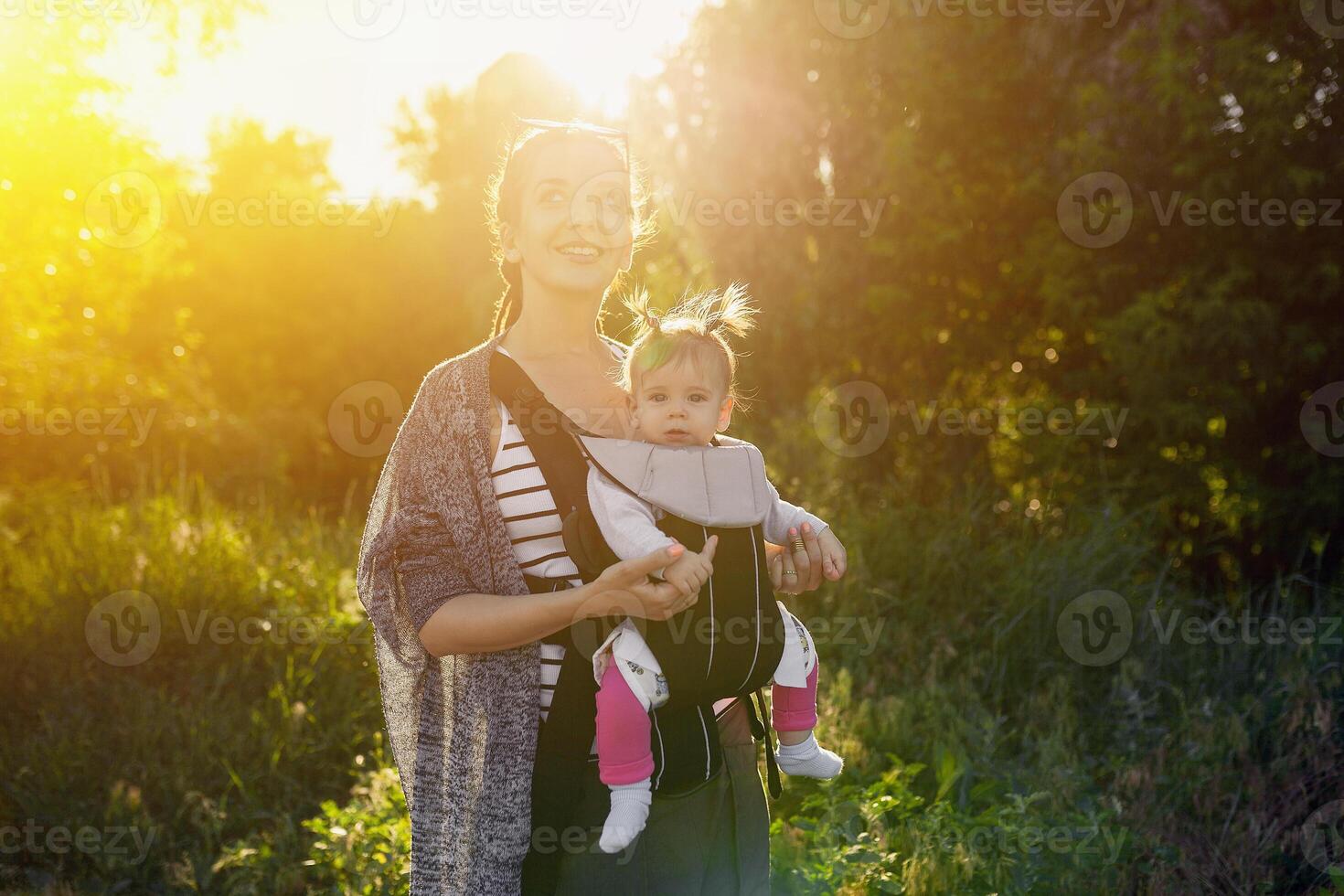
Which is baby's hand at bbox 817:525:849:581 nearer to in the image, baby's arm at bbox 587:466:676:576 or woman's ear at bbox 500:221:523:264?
baby's arm at bbox 587:466:676:576

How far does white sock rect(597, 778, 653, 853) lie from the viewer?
1.97 meters

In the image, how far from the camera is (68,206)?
8.15m

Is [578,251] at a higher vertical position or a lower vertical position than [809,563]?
higher

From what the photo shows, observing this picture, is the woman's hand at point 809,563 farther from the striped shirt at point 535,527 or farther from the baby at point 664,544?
the striped shirt at point 535,527

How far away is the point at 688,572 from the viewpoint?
1906mm

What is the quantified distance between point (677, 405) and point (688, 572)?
40cm

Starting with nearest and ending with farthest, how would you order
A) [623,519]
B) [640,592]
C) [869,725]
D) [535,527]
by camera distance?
1. [640,592]
2. [623,519]
3. [535,527]
4. [869,725]

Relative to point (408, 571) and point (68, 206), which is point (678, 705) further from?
point (68, 206)

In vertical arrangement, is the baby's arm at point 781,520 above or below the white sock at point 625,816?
above

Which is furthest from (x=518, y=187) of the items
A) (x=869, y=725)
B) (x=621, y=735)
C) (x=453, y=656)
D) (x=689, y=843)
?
(x=869, y=725)

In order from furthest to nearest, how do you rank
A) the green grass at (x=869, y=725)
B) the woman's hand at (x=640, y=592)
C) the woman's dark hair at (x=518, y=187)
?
the green grass at (x=869, y=725)
the woman's dark hair at (x=518, y=187)
the woman's hand at (x=640, y=592)

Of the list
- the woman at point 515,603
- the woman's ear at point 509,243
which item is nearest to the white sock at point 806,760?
the woman at point 515,603

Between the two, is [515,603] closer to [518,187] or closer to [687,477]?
[687,477]

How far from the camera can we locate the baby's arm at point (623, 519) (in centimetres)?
196
